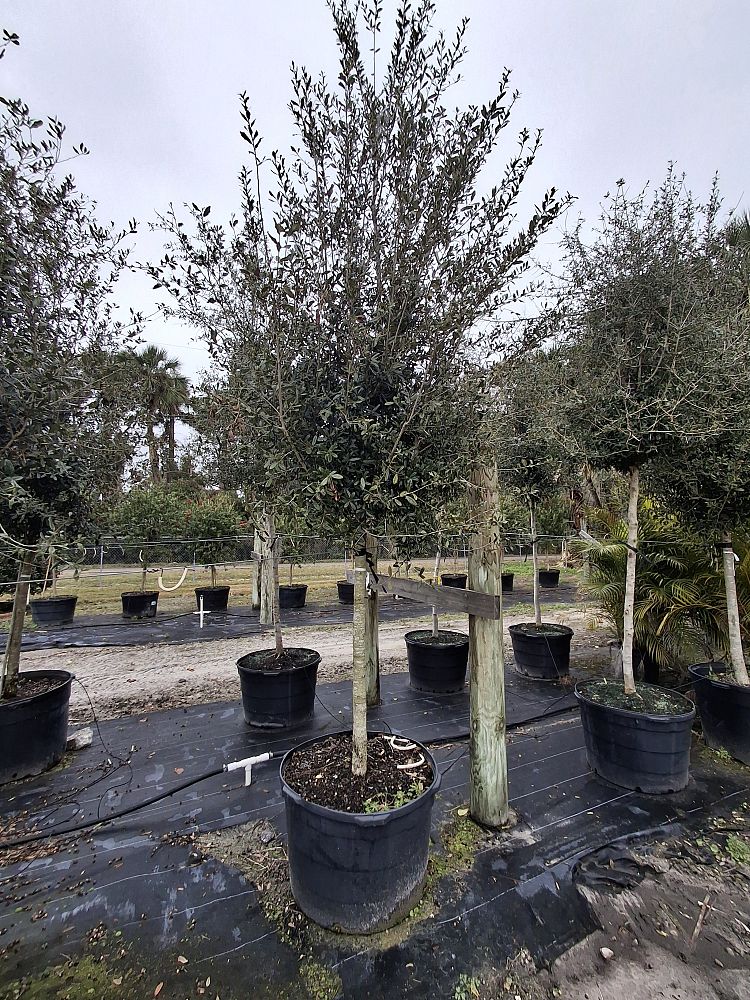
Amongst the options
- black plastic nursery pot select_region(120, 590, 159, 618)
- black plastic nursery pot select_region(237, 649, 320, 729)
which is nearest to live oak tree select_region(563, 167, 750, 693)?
black plastic nursery pot select_region(237, 649, 320, 729)

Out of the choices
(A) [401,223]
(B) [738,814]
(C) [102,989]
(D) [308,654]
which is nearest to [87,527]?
(D) [308,654]

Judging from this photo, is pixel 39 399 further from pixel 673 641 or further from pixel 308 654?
pixel 673 641

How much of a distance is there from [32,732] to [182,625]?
219 inches

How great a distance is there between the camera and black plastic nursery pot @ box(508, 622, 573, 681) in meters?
5.37

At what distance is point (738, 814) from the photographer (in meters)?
2.88

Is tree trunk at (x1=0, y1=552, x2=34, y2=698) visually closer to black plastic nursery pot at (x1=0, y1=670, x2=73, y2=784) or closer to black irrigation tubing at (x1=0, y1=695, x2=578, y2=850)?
black plastic nursery pot at (x1=0, y1=670, x2=73, y2=784)

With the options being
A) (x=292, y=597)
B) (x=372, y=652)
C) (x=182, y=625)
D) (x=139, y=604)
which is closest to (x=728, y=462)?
(x=372, y=652)

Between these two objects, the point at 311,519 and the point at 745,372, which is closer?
the point at 311,519

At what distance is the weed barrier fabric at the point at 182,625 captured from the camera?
24.8 feet

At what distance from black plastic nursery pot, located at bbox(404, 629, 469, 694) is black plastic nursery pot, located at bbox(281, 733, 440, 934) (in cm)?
286

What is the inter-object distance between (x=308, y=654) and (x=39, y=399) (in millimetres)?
3131

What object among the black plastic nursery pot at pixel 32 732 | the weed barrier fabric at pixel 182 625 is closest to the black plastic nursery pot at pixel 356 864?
the black plastic nursery pot at pixel 32 732

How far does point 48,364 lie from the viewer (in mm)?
2686

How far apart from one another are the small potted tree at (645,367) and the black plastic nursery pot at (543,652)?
1685 millimetres
